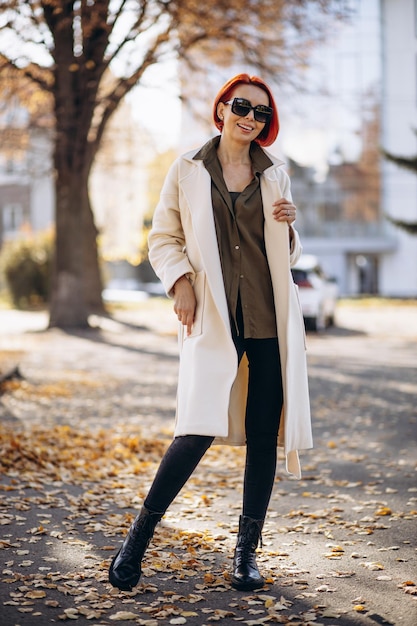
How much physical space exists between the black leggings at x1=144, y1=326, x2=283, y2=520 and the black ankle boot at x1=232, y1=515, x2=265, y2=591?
0.16 feet

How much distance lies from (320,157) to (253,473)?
50828 millimetres

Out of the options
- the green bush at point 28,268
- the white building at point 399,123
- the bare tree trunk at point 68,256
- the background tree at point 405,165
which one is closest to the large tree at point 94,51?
the bare tree trunk at point 68,256

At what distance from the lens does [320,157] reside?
5394 centimetres

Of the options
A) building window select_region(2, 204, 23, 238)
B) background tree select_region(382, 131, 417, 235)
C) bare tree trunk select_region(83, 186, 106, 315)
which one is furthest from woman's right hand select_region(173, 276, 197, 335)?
building window select_region(2, 204, 23, 238)

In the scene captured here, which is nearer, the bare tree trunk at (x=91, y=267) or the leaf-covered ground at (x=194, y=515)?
the leaf-covered ground at (x=194, y=515)

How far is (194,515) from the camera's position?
5840 millimetres

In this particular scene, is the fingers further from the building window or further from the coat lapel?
the building window

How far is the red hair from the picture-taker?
4.37 metres

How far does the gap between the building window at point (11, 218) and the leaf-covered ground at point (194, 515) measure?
47.2 metres

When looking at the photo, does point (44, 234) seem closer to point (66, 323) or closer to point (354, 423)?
point (66, 323)

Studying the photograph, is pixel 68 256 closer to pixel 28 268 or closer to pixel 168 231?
pixel 28 268

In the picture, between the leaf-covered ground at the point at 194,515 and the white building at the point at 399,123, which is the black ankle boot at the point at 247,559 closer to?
the leaf-covered ground at the point at 194,515

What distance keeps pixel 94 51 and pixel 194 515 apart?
1602 cm

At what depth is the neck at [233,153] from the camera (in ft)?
14.4
